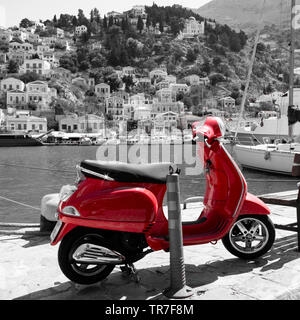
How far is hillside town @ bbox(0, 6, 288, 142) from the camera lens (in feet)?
404

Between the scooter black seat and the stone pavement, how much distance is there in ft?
2.77

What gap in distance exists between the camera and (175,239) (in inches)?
126

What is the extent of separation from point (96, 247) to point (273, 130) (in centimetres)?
2632

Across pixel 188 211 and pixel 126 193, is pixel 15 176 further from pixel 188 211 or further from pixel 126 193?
pixel 126 193

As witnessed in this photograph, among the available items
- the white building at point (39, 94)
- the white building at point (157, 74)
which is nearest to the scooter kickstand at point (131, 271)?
the white building at point (39, 94)

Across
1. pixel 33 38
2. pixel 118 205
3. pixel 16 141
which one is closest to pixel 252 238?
pixel 118 205

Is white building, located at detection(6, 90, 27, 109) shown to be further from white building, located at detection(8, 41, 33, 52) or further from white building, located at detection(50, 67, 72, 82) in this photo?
white building, located at detection(8, 41, 33, 52)

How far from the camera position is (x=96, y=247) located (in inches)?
128

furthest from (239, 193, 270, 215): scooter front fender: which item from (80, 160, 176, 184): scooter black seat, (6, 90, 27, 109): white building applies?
(6, 90, 27, 109): white building

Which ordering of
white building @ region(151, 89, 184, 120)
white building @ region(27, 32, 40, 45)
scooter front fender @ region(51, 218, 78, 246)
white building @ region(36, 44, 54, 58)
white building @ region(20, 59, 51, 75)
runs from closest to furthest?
scooter front fender @ region(51, 218, 78, 246), white building @ region(151, 89, 184, 120), white building @ region(20, 59, 51, 75), white building @ region(36, 44, 54, 58), white building @ region(27, 32, 40, 45)

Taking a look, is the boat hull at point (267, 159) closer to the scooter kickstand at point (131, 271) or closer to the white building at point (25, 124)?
the scooter kickstand at point (131, 271)

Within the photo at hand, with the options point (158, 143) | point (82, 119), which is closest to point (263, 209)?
point (158, 143)

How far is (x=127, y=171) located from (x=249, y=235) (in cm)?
138

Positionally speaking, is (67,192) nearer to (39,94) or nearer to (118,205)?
(118,205)
